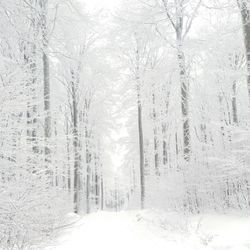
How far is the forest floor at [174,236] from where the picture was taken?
6008mm

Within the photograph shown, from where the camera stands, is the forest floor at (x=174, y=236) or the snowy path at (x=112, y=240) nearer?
the forest floor at (x=174, y=236)

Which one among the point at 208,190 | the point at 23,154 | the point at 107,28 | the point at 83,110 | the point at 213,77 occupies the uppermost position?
the point at 107,28

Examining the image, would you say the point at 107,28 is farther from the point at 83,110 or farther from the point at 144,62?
the point at 83,110

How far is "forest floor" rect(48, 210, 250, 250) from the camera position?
6.01 meters

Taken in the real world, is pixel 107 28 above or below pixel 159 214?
above

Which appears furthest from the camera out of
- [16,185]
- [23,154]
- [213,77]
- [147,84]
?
[213,77]

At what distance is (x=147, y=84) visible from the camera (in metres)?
15.7

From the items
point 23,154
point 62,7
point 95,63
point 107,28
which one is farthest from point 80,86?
point 23,154

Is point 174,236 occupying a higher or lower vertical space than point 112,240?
higher

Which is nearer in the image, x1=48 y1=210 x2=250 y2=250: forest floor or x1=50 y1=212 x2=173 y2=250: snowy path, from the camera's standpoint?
x1=48 y1=210 x2=250 y2=250: forest floor

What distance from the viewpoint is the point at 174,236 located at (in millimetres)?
7551

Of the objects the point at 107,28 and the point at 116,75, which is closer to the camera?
the point at 107,28

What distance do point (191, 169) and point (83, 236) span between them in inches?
138

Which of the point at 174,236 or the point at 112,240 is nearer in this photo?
the point at 174,236
